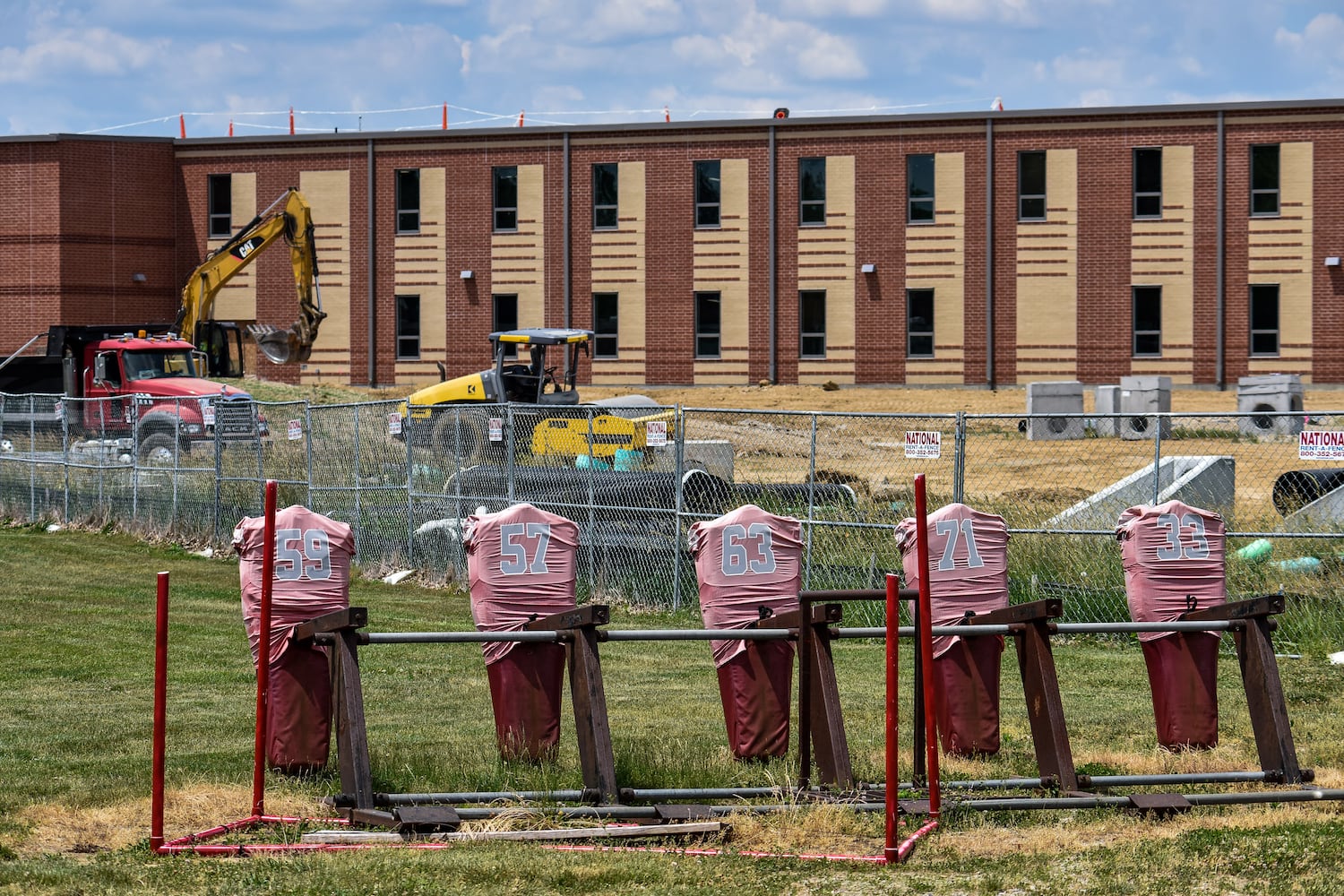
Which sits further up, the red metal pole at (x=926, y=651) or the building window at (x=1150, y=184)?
the building window at (x=1150, y=184)

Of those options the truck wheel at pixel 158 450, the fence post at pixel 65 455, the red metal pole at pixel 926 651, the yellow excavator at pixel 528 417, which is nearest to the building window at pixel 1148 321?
the yellow excavator at pixel 528 417

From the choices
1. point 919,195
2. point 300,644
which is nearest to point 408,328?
point 919,195

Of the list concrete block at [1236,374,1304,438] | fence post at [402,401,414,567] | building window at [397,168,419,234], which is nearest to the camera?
fence post at [402,401,414,567]

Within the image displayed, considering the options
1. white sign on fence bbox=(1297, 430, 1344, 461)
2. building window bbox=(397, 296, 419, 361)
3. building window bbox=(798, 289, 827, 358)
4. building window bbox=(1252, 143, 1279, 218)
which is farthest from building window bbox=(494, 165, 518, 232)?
white sign on fence bbox=(1297, 430, 1344, 461)

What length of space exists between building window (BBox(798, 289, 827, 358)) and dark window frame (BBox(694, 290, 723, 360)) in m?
2.30

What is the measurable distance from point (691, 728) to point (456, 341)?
38023 mm

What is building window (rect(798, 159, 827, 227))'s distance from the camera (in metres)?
46.0

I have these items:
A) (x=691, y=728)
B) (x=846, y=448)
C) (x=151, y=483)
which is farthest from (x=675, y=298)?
(x=691, y=728)

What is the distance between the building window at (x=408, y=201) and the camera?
48125mm

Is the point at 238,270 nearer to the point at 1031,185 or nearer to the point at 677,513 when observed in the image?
the point at 1031,185

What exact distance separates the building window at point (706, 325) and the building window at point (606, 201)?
330 centimetres

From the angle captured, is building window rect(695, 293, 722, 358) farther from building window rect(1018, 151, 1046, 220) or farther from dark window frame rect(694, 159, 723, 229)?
building window rect(1018, 151, 1046, 220)

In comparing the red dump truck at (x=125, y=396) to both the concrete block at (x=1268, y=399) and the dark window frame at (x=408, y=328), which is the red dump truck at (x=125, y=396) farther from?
the concrete block at (x=1268, y=399)

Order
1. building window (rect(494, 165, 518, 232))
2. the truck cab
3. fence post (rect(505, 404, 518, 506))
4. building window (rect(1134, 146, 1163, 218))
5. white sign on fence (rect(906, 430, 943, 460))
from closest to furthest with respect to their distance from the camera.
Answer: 1. white sign on fence (rect(906, 430, 943, 460))
2. fence post (rect(505, 404, 518, 506))
3. the truck cab
4. building window (rect(1134, 146, 1163, 218))
5. building window (rect(494, 165, 518, 232))
